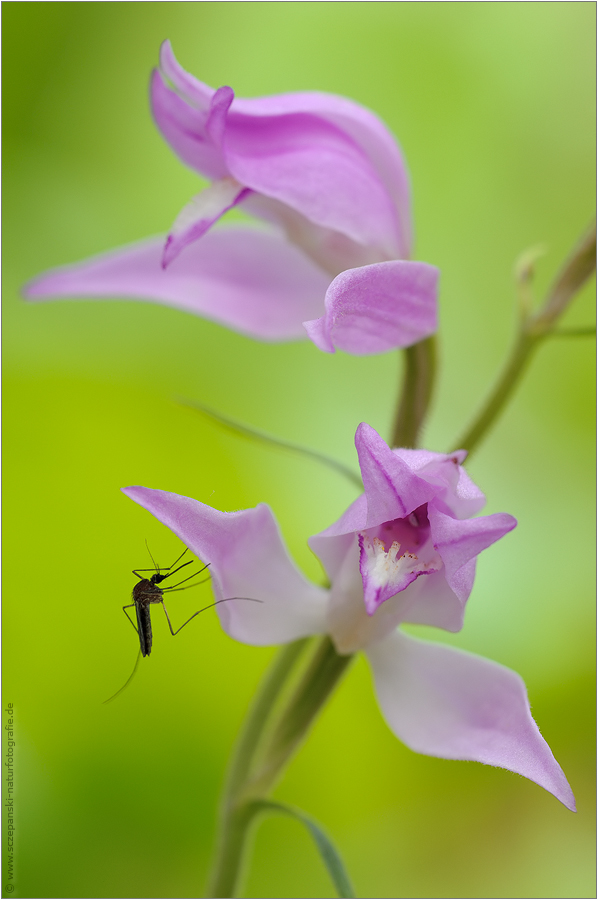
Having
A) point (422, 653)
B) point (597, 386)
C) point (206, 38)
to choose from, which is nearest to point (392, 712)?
point (422, 653)

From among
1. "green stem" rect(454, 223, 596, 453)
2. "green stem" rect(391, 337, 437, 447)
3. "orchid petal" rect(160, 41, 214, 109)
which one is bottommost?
"green stem" rect(391, 337, 437, 447)

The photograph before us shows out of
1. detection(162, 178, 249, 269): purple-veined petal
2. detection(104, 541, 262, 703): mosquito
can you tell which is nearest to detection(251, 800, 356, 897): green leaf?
detection(104, 541, 262, 703): mosquito

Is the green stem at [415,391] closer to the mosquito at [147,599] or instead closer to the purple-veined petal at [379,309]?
the purple-veined petal at [379,309]

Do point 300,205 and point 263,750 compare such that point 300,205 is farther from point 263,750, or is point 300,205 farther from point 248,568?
point 263,750

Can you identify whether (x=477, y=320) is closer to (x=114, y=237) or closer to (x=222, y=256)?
(x=114, y=237)

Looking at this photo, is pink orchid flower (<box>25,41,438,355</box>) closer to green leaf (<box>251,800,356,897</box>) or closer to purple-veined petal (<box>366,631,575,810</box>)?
purple-veined petal (<box>366,631,575,810</box>)

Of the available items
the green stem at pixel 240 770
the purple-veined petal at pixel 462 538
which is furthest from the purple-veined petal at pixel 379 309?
the green stem at pixel 240 770

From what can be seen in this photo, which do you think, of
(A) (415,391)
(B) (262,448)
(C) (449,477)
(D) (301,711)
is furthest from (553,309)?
(B) (262,448)
